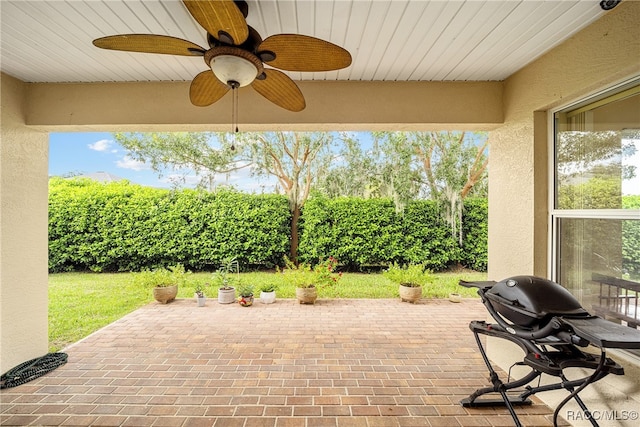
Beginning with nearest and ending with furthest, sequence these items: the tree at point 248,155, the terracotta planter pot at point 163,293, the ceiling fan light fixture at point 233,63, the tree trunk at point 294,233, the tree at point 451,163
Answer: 1. the ceiling fan light fixture at point 233,63
2. the terracotta planter pot at point 163,293
3. the tree at point 451,163
4. the tree at point 248,155
5. the tree trunk at point 294,233

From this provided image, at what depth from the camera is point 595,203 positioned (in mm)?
1971

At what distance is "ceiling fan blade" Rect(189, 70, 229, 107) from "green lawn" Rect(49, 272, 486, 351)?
3.12 metres

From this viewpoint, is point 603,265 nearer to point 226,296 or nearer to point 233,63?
point 233,63

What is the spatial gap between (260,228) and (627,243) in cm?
581

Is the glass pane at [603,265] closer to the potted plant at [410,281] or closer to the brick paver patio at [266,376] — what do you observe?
the brick paver patio at [266,376]

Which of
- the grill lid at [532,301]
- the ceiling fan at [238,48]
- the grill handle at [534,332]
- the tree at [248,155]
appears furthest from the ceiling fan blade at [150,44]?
the tree at [248,155]

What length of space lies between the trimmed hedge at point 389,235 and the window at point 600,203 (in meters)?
4.20

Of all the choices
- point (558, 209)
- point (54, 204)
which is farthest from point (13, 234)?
point (54, 204)

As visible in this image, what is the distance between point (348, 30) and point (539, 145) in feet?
5.85

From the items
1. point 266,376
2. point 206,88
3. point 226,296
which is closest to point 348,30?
point 206,88

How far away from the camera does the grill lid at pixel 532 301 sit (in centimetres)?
144

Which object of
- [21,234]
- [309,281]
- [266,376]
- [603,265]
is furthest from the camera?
[309,281]

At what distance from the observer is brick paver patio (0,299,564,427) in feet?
6.40

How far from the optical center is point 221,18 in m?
1.12
